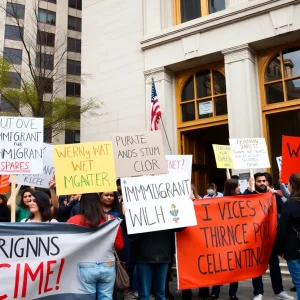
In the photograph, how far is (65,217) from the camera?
663 cm

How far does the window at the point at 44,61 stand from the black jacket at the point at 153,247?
45.2ft

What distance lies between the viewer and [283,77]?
11.5m

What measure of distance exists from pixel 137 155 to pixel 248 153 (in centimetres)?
277

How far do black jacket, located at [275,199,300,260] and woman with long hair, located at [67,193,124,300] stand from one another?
2116 mm

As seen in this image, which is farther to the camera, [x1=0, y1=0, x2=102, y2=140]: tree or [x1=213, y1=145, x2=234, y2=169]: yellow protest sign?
[x1=0, y1=0, x2=102, y2=140]: tree

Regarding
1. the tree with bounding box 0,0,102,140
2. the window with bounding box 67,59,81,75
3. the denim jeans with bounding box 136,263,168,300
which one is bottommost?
the denim jeans with bounding box 136,263,168,300

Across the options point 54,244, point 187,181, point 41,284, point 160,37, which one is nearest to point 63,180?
point 54,244

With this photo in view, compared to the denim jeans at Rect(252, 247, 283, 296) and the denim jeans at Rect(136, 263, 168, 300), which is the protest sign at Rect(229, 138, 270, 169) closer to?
the denim jeans at Rect(252, 247, 283, 296)

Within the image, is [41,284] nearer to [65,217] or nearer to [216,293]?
[65,217]

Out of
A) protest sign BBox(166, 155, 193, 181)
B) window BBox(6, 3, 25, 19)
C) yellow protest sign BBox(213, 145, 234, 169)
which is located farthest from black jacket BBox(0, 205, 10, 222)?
window BBox(6, 3, 25, 19)

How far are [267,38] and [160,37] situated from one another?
12.3 ft

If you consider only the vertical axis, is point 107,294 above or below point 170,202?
below

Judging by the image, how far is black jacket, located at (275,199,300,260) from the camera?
179 inches

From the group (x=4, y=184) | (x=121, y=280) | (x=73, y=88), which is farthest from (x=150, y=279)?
(x=73, y=88)
